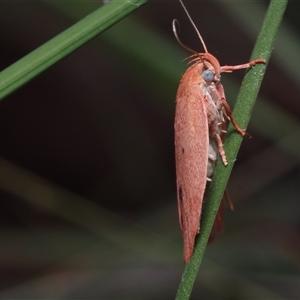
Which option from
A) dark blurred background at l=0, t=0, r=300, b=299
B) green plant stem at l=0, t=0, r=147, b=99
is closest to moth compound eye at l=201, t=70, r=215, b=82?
dark blurred background at l=0, t=0, r=300, b=299

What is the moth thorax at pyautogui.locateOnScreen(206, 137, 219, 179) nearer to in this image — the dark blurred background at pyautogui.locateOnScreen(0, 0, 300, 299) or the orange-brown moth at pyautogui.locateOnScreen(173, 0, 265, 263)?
the orange-brown moth at pyautogui.locateOnScreen(173, 0, 265, 263)

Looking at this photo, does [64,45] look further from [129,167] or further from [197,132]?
[129,167]

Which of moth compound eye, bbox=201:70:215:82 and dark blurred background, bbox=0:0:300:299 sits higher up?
moth compound eye, bbox=201:70:215:82

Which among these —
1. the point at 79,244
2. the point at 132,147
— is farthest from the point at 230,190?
the point at 79,244

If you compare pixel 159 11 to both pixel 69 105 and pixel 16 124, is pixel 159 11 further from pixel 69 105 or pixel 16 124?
pixel 16 124

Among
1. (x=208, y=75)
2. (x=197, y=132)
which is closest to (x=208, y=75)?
(x=208, y=75)

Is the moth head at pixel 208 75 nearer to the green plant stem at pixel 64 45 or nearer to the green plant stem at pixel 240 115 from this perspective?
the green plant stem at pixel 240 115

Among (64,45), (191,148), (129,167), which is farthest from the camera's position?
(129,167)
